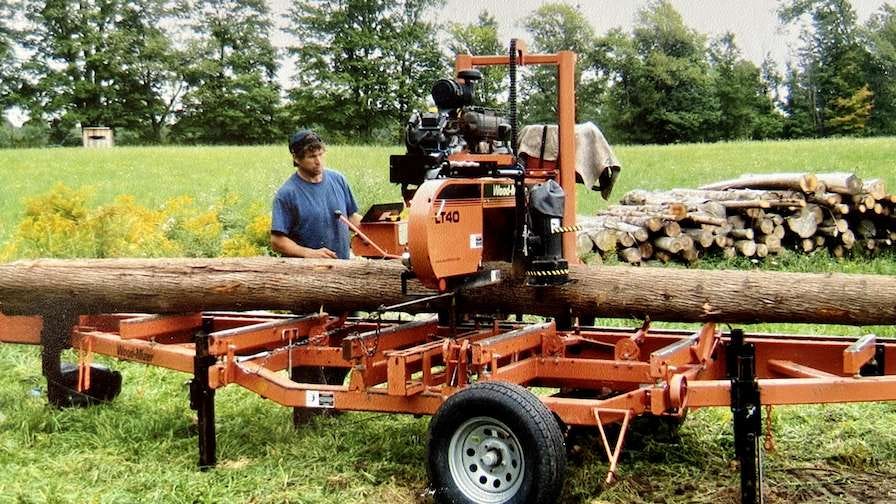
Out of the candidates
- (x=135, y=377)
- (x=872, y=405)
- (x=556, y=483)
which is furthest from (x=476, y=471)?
(x=135, y=377)

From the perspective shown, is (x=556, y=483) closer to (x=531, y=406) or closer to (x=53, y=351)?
(x=531, y=406)

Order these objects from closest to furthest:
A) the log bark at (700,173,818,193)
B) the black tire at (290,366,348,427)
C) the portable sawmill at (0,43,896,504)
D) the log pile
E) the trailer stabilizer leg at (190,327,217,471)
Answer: the portable sawmill at (0,43,896,504) → the trailer stabilizer leg at (190,327,217,471) → the black tire at (290,366,348,427) → the log pile → the log bark at (700,173,818,193)

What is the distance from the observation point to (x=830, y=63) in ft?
172

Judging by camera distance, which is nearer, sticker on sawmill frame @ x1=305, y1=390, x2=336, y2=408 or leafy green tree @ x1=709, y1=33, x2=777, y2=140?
sticker on sawmill frame @ x1=305, y1=390, x2=336, y2=408

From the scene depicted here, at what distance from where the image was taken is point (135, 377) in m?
7.99

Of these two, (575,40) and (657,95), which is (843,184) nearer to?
(657,95)

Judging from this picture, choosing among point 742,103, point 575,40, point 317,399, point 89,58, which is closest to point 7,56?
point 89,58

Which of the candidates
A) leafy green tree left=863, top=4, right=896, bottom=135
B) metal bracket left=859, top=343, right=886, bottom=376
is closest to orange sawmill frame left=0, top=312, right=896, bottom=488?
metal bracket left=859, top=343, right=886, bottom=376

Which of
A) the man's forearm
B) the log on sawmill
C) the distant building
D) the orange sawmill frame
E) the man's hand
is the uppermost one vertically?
the distant building

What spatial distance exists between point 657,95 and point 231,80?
21319mm

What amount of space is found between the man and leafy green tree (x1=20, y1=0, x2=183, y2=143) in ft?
121

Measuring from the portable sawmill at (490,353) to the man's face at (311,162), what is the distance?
3.09ft

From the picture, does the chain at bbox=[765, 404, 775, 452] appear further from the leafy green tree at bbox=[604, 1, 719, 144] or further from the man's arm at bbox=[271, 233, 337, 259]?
the leafy green tree at bbox=[604, 1, 719, 144]

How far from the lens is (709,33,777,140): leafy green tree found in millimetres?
49875
